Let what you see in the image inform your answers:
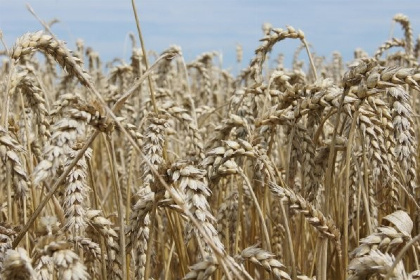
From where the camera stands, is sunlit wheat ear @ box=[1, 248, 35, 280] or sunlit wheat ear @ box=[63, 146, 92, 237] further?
sunlit wheat ear @ box=[63, 146, 92, 237]

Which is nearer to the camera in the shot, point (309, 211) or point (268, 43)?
point (309, 211)

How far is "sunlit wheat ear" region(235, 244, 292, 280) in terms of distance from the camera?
61.2 inches

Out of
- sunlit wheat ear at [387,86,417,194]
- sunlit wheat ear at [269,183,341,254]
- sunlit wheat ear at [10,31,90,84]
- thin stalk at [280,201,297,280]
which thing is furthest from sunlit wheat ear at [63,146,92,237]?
sunlit wheat ear at [387,86,417,194]

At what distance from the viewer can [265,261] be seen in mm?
1583

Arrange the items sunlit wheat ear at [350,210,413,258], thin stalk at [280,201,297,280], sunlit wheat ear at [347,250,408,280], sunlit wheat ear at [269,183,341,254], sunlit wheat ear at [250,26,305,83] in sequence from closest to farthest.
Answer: sunlit wheat ear at [347,250,408,280], sunlit wheat ear at [350,210,413,258], sunlit wheat ear at [269,183,341,254], thin stalk at [280,201,297,280], sunlit wheat ear at [250,26,305,83]

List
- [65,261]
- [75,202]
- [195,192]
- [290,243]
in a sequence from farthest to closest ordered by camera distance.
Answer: [290,243] < [75,202] < [195,192] < [65,261]

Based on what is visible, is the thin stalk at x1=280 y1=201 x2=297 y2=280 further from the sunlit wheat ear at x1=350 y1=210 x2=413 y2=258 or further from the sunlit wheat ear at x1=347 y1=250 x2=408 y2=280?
the sunlit wheat ear at x1=347 y1=250 x2=408 y2=280

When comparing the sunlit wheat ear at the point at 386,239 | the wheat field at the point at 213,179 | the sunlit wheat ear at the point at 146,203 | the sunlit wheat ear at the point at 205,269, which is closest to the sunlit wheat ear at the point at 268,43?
the wheat field at the point at 213,179

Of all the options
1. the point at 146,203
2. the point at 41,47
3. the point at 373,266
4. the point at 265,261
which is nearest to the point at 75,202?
the point at 146,203

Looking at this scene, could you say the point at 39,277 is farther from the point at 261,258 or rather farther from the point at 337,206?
the point at 337,206

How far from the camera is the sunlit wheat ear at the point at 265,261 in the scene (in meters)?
1.55

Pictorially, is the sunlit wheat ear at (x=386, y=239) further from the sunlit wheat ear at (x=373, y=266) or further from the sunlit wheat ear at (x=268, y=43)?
the sunlit wheat ear at (x=268, y=43)

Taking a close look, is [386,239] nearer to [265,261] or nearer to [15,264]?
[265,261]

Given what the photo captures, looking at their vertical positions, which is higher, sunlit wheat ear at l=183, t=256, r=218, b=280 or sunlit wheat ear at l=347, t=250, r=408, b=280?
sunlit wheat ear at l=347, t=250, r=408, b=280
